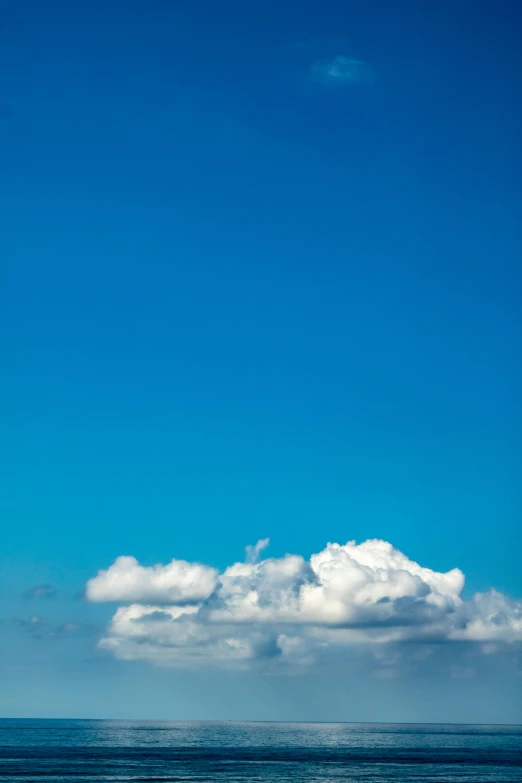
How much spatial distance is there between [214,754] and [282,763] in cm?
2908

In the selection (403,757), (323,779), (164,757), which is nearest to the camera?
(323,779)

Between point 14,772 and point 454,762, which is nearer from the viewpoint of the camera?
point 14,772

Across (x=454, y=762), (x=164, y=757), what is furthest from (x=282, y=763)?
(x=454, y=762)

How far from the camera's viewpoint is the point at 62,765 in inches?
5610

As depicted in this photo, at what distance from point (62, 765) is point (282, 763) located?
41.6 metres

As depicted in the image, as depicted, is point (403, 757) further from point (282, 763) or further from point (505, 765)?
point (282, 763)

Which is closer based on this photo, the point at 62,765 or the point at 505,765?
the point at 62,765

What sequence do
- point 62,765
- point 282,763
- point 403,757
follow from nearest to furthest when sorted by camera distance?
point 62,765 < point 282,763 < point 403,757

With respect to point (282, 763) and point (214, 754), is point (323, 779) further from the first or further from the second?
point (214, 754)

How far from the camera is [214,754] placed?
17912 centimetres

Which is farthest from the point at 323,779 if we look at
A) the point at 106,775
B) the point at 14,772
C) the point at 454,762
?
the point at 454,762

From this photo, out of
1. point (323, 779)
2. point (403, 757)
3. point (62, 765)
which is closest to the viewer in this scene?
point (323, 779)

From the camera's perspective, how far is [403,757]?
179 metres

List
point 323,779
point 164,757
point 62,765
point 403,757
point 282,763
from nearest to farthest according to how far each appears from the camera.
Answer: point 323,779 < point 62,765 < point 282,763 < point 164,757 < point 403,757
